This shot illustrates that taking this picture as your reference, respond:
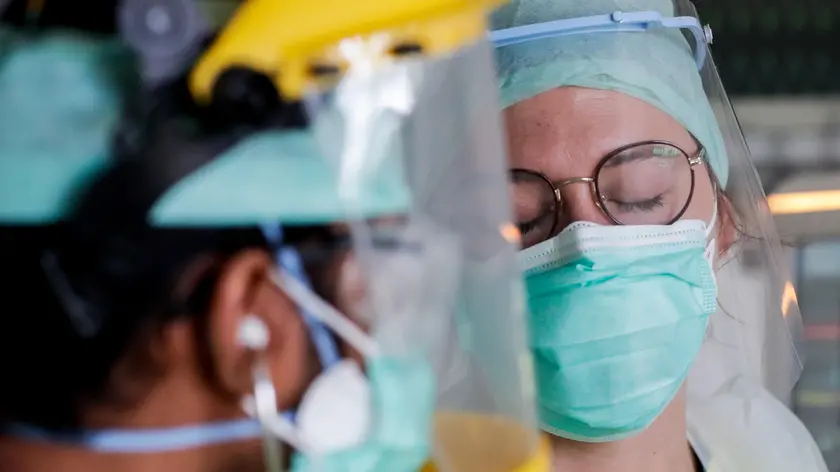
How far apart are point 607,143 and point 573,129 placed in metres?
0.04

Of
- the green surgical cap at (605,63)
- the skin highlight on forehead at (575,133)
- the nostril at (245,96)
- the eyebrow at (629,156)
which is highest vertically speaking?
the nostril at (245,96)

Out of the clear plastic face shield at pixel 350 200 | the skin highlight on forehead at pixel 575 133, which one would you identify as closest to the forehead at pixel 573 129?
the skin highlight on forehead at pixel 575 133

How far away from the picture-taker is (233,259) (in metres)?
0.56

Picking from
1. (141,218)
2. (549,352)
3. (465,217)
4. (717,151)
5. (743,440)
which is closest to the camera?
(141,218)

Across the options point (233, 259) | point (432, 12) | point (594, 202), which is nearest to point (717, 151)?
point (594, 202)

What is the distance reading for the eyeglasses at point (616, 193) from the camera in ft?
3.24

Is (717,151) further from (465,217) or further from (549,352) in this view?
(465,217)

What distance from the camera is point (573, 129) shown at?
1.00 m

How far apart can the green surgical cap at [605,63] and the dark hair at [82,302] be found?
0.55 meters

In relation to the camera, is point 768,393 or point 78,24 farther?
point 768,393

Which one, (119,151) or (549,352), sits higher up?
(119,151)

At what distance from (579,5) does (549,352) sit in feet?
1.44

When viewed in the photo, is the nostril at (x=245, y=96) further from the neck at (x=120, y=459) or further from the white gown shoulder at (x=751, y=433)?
the white gown shoulder at (x=751, y=433)

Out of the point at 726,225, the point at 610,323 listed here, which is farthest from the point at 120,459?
the point at 726,225
